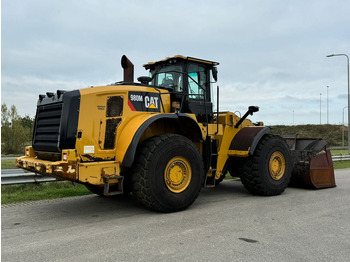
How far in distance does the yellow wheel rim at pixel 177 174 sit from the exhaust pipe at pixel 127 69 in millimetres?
1999

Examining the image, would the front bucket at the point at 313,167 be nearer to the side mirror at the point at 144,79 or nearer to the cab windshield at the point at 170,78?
the cab windshield at the point at 170,78

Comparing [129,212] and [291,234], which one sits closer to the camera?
[291,234]

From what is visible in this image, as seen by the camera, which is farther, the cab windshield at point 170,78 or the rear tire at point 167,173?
the cab windshield at point 170,78

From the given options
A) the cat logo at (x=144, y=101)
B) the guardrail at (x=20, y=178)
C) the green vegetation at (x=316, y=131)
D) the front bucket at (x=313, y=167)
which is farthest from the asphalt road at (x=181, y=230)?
the green vegetation at (x=316, y=131)

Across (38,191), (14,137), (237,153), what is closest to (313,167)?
(237,153)

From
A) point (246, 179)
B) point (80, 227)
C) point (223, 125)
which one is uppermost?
point (223, 125)

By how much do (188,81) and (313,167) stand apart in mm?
3814

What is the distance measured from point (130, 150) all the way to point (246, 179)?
10.3ft

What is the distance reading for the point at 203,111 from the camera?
23.3 ft

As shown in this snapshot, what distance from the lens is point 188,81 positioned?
688 centimetres

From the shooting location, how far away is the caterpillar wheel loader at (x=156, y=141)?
5.23 meters

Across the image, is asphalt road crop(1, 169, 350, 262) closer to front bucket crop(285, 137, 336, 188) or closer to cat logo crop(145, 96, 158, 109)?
front bucket crop(285, 137, 336, 188)

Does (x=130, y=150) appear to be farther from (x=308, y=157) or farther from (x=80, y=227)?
(x=308, y=157)

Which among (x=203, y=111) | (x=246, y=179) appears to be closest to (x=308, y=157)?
(x=246, y=179)
